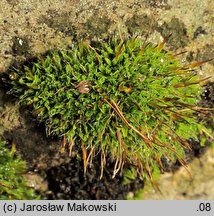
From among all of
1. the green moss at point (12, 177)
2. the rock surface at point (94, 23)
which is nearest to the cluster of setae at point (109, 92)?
the rock surface at point (94, 23)

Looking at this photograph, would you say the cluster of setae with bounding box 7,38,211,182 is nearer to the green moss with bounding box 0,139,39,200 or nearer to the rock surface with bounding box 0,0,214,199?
the rock surface with bounding box 0,0,214,199

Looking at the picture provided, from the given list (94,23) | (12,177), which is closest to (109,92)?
(94,23)

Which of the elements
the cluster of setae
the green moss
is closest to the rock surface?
the cluster of setae

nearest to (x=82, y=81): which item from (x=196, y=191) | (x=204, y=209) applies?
(x=204, y=209)

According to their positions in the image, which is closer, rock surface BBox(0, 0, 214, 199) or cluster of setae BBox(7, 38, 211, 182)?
cluster of setae BBox(7, 38, 211, 182)

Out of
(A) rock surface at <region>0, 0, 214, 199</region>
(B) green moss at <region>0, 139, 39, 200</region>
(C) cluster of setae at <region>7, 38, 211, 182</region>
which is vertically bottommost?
(B) green moss at <region>0, 139, 39, 200</region>

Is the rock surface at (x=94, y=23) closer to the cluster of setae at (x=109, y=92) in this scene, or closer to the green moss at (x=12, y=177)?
the cluster of setae at (x=109, y=92)
